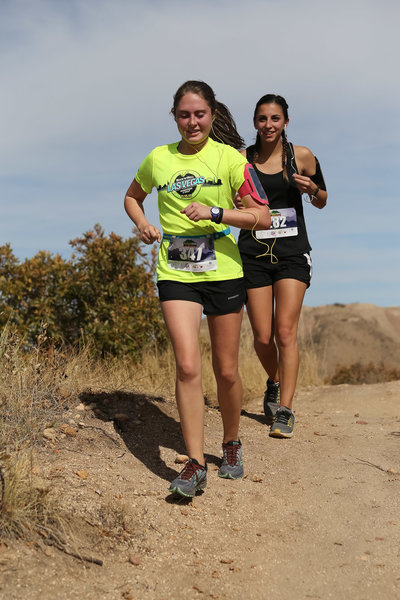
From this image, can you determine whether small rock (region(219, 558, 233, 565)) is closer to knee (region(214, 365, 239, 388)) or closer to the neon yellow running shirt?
knee (region(214, 365, 239, 388))

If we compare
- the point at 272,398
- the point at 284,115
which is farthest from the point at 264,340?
the point at 284,115

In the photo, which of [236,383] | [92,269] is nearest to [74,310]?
[92,269]

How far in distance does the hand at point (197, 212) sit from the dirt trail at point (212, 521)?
69.8 inches

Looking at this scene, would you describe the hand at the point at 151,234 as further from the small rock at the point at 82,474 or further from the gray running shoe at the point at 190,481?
the small rock at the point at 82,474

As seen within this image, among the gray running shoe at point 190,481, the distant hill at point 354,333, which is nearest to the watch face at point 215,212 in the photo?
the gray running shoe at point 190,481

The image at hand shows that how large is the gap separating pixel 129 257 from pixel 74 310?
1000 mm

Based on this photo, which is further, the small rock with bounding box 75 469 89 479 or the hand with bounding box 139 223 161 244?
the small rock with bounding box 75 469 89 479

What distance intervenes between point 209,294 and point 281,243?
5.96ft

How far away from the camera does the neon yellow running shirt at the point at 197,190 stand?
15.1 feet

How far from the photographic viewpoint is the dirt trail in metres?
3.76

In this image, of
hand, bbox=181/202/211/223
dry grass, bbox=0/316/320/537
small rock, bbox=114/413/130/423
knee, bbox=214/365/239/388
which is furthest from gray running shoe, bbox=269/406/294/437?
hand, bbox=181/202/211/223

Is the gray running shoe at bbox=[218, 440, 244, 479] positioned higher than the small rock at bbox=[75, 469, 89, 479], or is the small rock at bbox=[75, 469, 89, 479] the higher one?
the small rock at bbox=[75, 469, 89, 479]

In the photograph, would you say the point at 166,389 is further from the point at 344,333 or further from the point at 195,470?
the point at 344,333

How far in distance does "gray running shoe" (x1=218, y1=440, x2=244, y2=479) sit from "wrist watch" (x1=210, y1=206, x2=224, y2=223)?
1.72 metres
